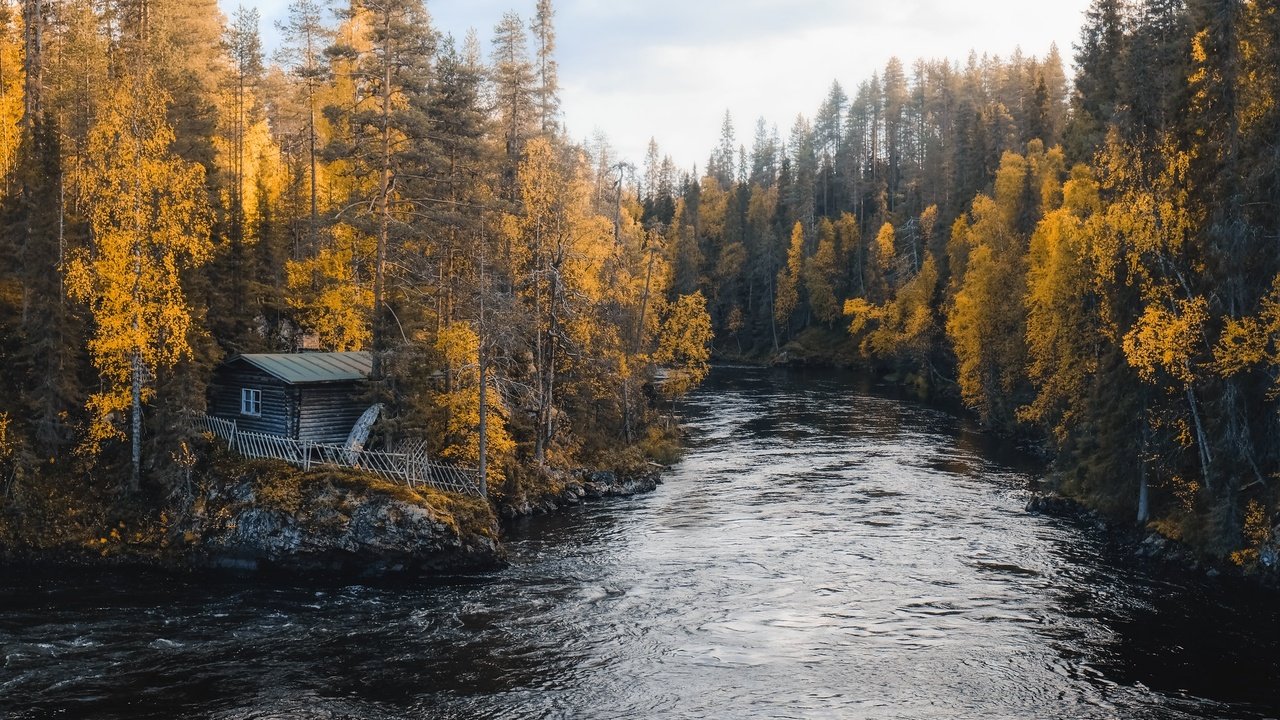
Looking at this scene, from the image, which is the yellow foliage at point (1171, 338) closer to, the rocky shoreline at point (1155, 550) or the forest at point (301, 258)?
the rocky shoreline at point (1155, 550)

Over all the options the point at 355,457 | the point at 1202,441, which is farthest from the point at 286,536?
the point at 1202,441

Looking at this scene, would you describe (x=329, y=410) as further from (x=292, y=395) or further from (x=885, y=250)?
(x=885, y=250)

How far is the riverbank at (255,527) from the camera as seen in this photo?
27.0 m

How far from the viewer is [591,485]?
1555 inches

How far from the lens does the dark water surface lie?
17.9m

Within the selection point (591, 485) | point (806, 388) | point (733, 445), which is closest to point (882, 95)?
point (806, 388)

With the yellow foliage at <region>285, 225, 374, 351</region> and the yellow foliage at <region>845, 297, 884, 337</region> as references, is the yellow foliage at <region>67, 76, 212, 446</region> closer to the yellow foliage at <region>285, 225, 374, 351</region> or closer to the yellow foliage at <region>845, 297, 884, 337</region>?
the yellow foliage at <region>285, 225, 374, 351</region>

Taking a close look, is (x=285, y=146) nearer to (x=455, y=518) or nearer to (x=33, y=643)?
(x=455, y=518)

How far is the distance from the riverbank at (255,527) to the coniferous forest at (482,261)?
79cm

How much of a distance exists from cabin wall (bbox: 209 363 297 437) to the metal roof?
0.54m

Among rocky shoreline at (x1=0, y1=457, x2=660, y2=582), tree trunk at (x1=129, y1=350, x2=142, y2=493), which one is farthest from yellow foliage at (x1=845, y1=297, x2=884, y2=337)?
tree trunk at (x1=129, y1=350, x2=142, y2=493)

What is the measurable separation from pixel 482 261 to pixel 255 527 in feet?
40.5

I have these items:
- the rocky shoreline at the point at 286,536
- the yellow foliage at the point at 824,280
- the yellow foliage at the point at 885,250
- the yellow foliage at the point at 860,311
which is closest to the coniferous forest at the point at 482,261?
the rocky shoreline at the point at 286,536

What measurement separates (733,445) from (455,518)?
2450cm
